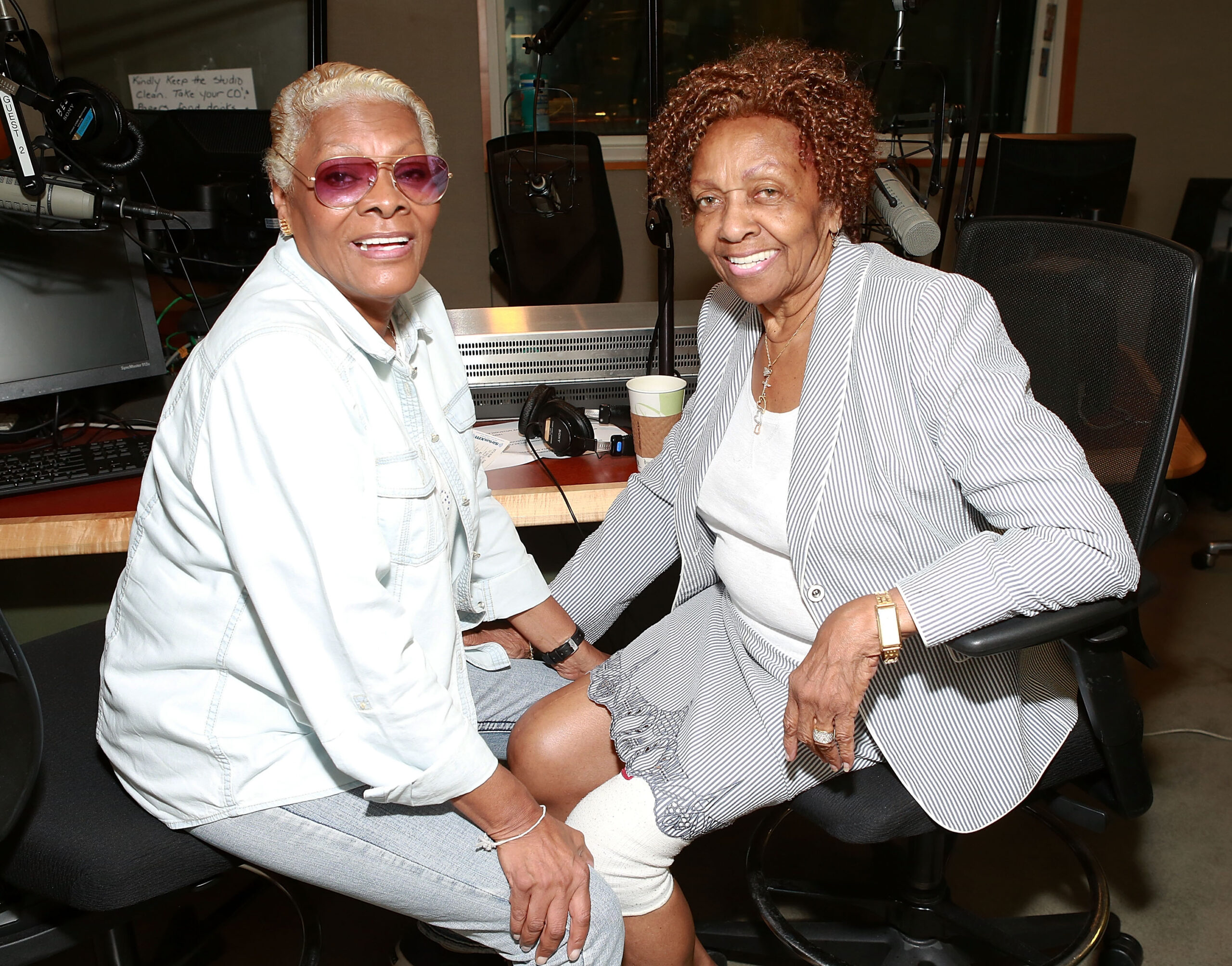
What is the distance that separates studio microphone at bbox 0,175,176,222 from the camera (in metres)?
1.52

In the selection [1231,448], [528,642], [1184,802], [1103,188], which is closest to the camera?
[528,642]

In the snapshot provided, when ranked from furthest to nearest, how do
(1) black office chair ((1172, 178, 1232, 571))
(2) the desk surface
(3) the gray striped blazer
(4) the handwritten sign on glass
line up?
(4) the handwritten sign on glass, (1) black office chair ((1172, 178, 1232, 571)), (2) the desk surface, (3) the gray striped blazer

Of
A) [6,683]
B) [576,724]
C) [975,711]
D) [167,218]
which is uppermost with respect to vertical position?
[167,218]

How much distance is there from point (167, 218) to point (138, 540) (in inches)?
33.9

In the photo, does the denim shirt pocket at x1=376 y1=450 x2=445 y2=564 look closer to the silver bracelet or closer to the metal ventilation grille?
the silver bracelet

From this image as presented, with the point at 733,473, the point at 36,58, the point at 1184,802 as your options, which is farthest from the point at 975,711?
the point at 36,58

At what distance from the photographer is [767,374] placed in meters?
1.33

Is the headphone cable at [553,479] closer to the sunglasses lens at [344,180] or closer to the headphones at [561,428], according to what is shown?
the headphones at [561,428]

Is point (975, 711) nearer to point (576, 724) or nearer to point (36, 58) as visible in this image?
point (576, 724)

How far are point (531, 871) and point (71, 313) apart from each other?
134 centimetres

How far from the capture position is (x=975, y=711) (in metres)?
1.17

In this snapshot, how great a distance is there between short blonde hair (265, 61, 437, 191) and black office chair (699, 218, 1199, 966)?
0.81 m

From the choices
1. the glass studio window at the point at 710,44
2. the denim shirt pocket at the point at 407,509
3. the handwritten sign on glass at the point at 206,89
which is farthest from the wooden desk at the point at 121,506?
the glass studio window at the point at 710,44

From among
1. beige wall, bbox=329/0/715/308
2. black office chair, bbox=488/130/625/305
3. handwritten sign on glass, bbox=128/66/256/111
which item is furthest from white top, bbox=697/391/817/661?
handwritten sign on glass, bbox=128/66/256/111
